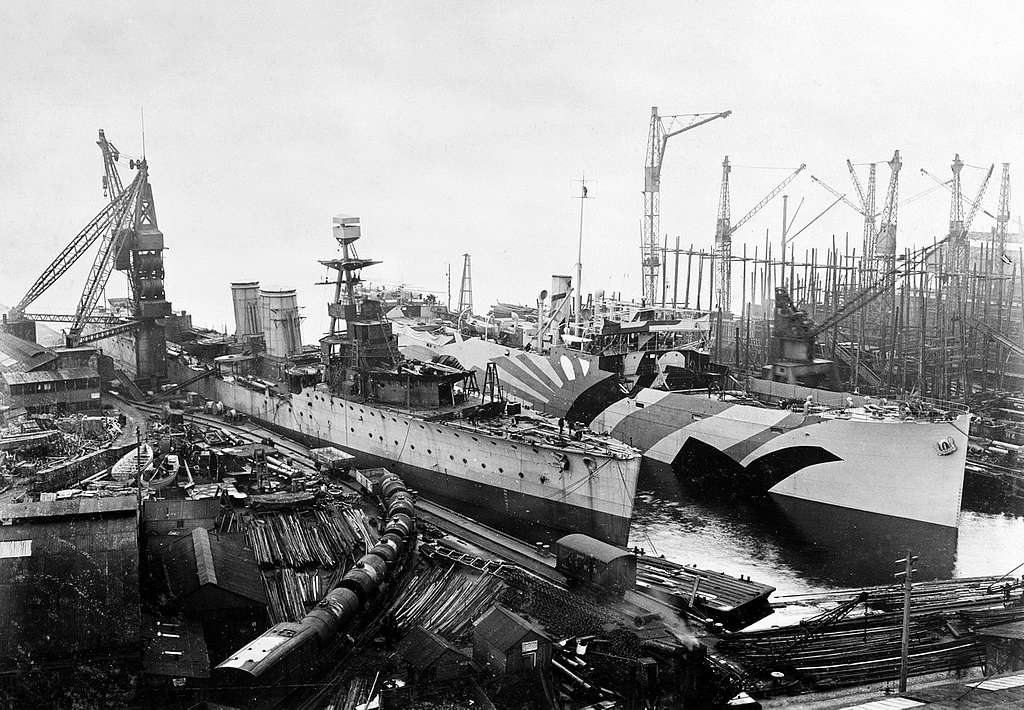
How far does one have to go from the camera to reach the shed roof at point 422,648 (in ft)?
44.3

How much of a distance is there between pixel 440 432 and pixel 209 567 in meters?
12.2

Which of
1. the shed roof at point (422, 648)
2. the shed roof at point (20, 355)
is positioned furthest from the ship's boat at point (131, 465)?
the shed roof at point (422, 648)

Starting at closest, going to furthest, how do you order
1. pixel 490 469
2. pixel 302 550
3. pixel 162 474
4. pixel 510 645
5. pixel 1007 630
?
pixel 510 645, pixel 1007 630, pixel 302 550, pixel 162 474, pixel 490 469

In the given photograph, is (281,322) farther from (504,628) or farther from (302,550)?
(504,628)

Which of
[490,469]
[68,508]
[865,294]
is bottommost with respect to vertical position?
[490,469]

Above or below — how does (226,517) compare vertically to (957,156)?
below

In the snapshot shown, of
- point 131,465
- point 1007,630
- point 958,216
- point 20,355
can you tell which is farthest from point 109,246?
point 958,216

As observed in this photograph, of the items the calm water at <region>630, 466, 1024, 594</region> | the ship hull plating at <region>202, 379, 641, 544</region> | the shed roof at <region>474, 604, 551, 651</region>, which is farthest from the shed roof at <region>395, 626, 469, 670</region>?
the calm water at <region>630, 466, 1024, 594</region>

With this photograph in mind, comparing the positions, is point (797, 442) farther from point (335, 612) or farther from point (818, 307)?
point (818, 307)

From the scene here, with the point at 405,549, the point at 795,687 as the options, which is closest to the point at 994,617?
the point at 795,687

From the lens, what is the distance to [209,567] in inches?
607

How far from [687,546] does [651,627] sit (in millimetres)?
8628

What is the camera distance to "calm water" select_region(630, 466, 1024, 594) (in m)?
21.9

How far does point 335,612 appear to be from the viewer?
15078 mm
